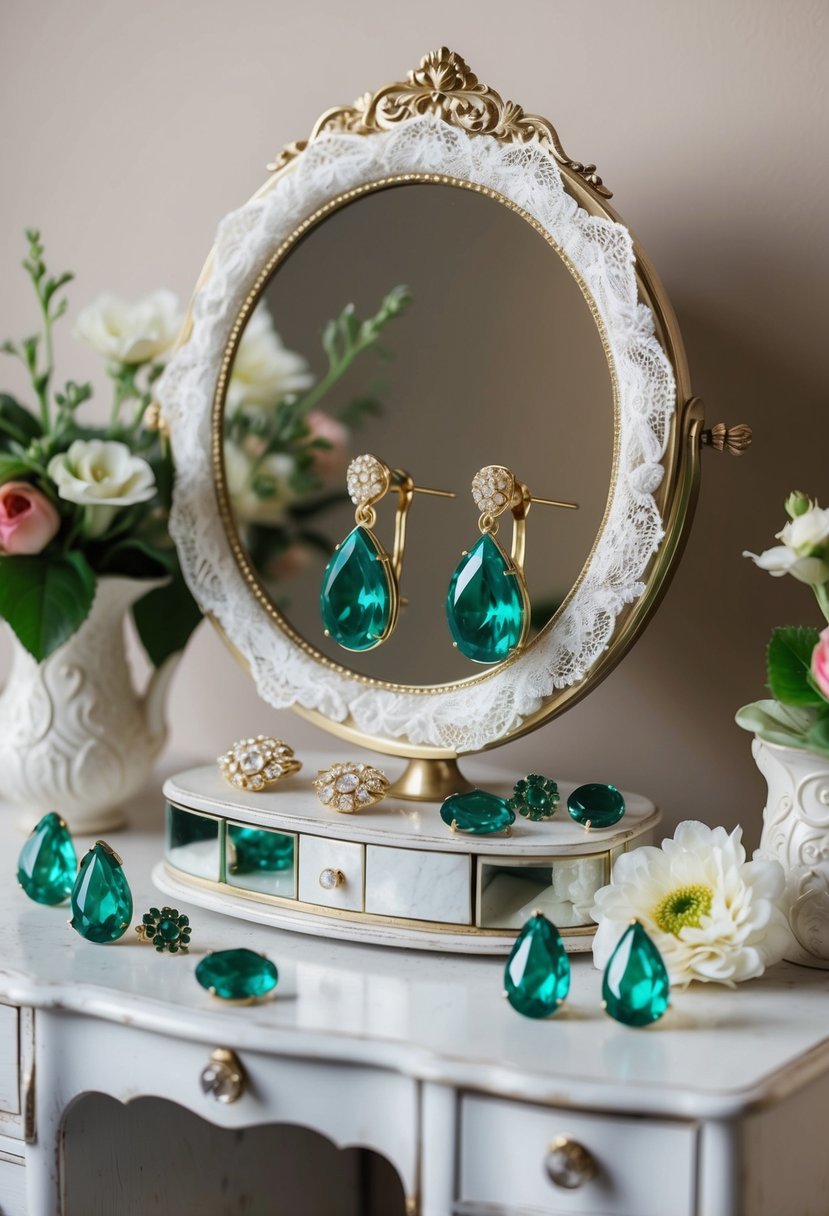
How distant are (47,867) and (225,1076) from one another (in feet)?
0.96

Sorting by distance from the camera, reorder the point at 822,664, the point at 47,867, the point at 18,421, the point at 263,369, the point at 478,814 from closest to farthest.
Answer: the point at 822,664 < the point at 478,814 < the point at 47,867 < the point at 263,369 < the point at 18,421

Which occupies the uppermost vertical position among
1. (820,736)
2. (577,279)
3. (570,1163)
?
(577,279)

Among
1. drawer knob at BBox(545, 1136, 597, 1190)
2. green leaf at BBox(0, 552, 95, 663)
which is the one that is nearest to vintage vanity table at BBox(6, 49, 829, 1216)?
drawer knob at BBox(545, 1136, 597, 1190)

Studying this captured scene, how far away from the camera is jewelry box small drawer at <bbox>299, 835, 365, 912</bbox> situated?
95cm

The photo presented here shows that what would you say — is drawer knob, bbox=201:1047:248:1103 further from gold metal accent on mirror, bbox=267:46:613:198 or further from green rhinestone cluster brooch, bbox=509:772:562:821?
gold metal accent on mirror, bbox=267:46:613:198

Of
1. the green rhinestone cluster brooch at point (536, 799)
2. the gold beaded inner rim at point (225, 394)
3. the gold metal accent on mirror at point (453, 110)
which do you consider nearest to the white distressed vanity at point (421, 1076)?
the green rhinestone cluster brooch at point (536, 799)

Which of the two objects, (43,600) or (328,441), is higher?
(328,441)

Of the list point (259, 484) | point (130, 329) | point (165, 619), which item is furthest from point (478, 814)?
point (130, 329)

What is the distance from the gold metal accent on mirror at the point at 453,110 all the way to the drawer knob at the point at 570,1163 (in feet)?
2.20

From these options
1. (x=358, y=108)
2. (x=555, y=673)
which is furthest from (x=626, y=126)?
(x=555, y=673)

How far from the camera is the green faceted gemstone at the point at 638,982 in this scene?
79 cm

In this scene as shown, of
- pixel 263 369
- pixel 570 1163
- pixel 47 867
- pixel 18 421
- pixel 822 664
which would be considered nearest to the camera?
pixel 570 1163

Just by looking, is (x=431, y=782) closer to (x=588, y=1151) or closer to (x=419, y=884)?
(x=419, y=884)

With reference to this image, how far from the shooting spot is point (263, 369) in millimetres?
1139
